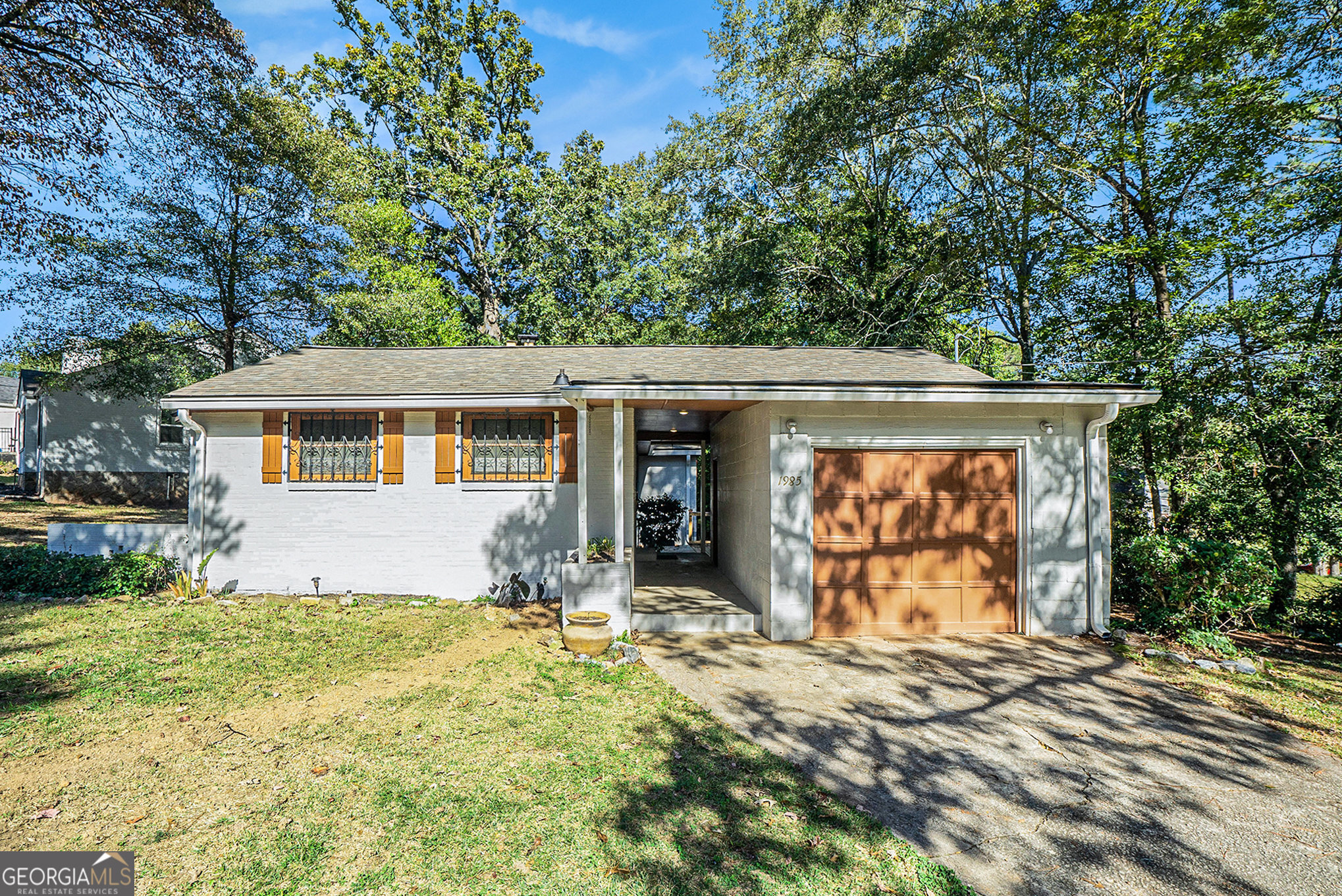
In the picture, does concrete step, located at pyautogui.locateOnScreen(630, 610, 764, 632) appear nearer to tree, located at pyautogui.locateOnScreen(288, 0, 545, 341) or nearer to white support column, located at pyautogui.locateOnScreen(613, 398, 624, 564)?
white support column, located at pyautogui.locateOnScreen(613, 398, 624, 564)

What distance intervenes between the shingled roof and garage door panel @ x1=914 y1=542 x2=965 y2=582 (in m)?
1.98

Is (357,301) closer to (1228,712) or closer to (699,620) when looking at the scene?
(699,620)

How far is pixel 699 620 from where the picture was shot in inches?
268

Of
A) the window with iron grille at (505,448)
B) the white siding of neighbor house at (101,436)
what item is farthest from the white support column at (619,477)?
the white siding of neighbor house at (101,436)

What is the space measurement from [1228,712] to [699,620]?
15.9 feet

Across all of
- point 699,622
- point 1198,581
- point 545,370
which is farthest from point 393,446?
point 1198,581

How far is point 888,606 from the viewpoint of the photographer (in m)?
6.67

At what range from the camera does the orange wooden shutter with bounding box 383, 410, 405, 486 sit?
8.17 meters

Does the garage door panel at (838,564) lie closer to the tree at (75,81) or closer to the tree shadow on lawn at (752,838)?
the tree shadow on lawn at (752,838)

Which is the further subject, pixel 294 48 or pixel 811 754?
pixel 294 48

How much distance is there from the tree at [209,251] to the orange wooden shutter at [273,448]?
8.80m

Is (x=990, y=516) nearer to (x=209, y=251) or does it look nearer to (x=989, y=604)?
(x=989, y=604)

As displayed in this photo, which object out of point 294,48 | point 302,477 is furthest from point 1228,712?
point 294,48

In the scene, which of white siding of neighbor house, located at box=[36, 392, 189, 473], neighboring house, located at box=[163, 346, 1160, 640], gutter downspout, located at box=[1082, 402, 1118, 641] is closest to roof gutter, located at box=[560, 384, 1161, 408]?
neighboring house, located at box=[163, 346, 1160, 640]
